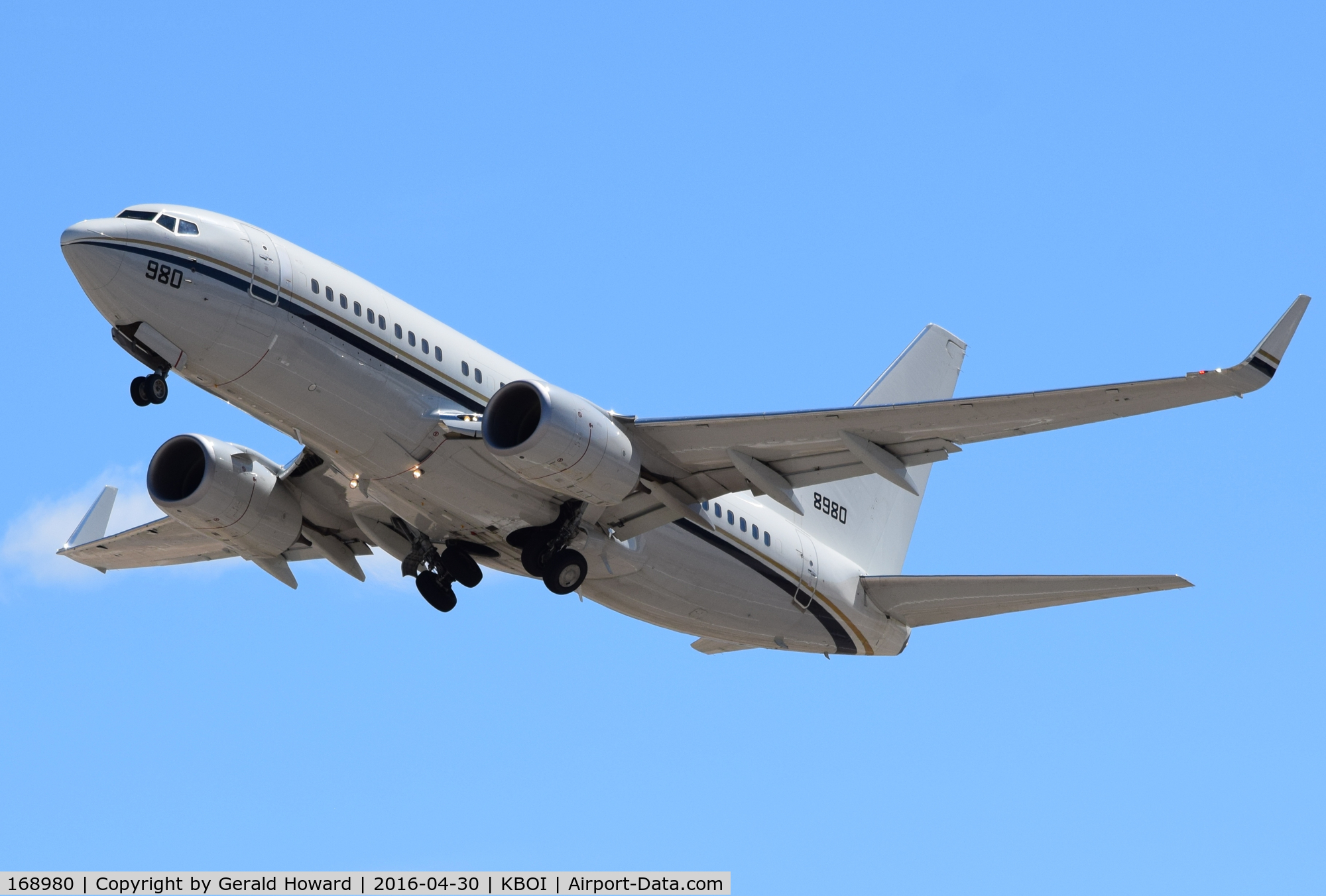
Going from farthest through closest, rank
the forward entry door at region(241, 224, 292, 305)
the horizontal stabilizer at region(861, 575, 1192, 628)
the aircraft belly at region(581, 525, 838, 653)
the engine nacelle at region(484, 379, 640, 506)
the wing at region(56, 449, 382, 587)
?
the wing at region(56, 449, 382, 587) < the aircraft belly at region(581, 525, 838, 653) < the horizontal stabilizer at region(861, 575, 1192, 628) < the engine nacelle at region(484, 379, 640, 506) < the forward entry door at region(241, 224, 292, 305)

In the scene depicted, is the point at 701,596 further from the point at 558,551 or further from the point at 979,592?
the point at 979,592

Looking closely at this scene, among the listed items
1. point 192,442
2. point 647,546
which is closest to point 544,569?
point 647,546

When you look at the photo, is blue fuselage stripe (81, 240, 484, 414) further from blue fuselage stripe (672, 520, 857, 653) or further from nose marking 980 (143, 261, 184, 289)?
blue fuselage stripe (672, 520, 857, 653)

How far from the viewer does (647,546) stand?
1136 inches

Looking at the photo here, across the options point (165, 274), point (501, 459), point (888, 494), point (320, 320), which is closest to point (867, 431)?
point (501, 459)

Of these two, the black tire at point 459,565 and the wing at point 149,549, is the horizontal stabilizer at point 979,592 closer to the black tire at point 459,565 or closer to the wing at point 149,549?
the black tire at point 459,565

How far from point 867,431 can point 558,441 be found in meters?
4.79

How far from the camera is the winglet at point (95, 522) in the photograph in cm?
3522

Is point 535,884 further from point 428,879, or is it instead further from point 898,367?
point 898,367

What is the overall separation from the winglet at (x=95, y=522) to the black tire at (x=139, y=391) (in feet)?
37.6

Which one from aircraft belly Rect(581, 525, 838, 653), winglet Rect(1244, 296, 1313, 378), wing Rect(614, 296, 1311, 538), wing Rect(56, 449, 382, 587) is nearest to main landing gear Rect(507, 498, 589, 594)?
wing Rect(614, 296, 1311, 538)

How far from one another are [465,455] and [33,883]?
950 cm
